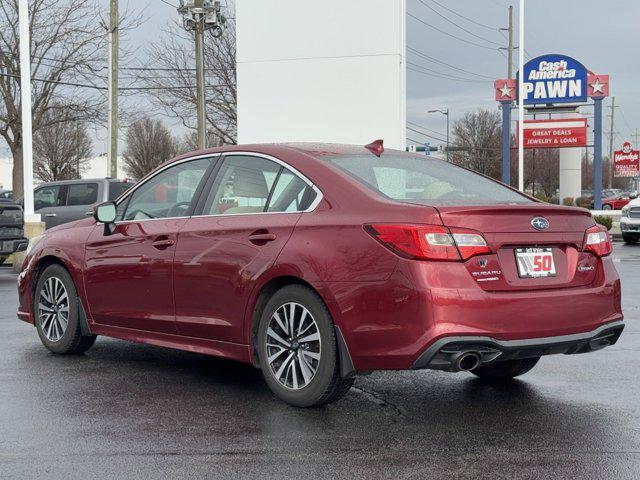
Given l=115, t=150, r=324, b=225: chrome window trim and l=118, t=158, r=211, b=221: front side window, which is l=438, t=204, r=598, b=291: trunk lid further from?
l=118, t=158, r=211, b=221: front side window

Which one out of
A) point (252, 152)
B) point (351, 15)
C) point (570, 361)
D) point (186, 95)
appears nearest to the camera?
point (252, 152)

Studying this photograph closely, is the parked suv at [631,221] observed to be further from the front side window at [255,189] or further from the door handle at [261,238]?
the door handle at [261,238]

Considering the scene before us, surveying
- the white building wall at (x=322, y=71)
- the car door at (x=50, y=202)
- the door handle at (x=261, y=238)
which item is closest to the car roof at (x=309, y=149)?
the door handle at (x=261, y=238)

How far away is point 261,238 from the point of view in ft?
18.5

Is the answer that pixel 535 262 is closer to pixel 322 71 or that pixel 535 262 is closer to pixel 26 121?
pixel 26 121

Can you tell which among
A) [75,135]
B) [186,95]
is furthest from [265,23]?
[75,135]

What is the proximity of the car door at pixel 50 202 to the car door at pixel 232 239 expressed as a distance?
14655mm

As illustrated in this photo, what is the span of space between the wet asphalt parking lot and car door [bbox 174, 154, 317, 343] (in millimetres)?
526

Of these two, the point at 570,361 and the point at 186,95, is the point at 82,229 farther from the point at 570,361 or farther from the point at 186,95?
the point at 186,95

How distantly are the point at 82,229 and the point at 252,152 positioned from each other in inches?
73.0

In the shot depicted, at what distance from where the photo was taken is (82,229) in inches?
285

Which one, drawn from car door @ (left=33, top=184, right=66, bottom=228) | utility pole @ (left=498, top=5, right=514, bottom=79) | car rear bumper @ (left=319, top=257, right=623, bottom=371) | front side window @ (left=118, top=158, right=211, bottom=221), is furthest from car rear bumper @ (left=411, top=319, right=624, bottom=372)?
utility pole @ (left=498, top=5, right=514, bottom=79)

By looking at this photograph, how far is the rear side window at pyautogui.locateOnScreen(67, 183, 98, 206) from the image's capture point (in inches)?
787

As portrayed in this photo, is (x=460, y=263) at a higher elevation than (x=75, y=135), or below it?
below
